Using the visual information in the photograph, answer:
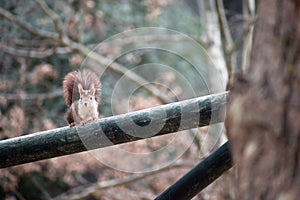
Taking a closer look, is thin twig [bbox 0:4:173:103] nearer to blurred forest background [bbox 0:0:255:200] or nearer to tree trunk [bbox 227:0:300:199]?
blurred forest background [bbox 0:0:255:200]

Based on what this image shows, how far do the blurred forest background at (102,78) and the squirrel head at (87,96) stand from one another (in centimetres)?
193

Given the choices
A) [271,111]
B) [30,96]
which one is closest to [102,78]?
Answer: [30,96]

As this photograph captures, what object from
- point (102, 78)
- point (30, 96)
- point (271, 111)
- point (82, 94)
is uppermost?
point (102, 78)

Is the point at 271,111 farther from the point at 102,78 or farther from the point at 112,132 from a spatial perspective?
the point at 102,78

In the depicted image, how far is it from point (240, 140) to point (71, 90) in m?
1.47

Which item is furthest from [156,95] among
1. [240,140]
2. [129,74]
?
[240,140]

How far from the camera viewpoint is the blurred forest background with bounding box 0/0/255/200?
4.21m

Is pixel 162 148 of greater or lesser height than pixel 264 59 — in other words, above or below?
above

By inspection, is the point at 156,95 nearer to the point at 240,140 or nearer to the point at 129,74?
the point at 129,74

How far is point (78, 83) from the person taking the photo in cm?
194

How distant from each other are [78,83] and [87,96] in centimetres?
8

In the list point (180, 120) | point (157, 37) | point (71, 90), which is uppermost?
point (157, 37)

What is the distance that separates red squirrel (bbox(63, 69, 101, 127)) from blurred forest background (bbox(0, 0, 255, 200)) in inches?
76.3

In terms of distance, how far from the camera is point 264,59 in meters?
0.57
